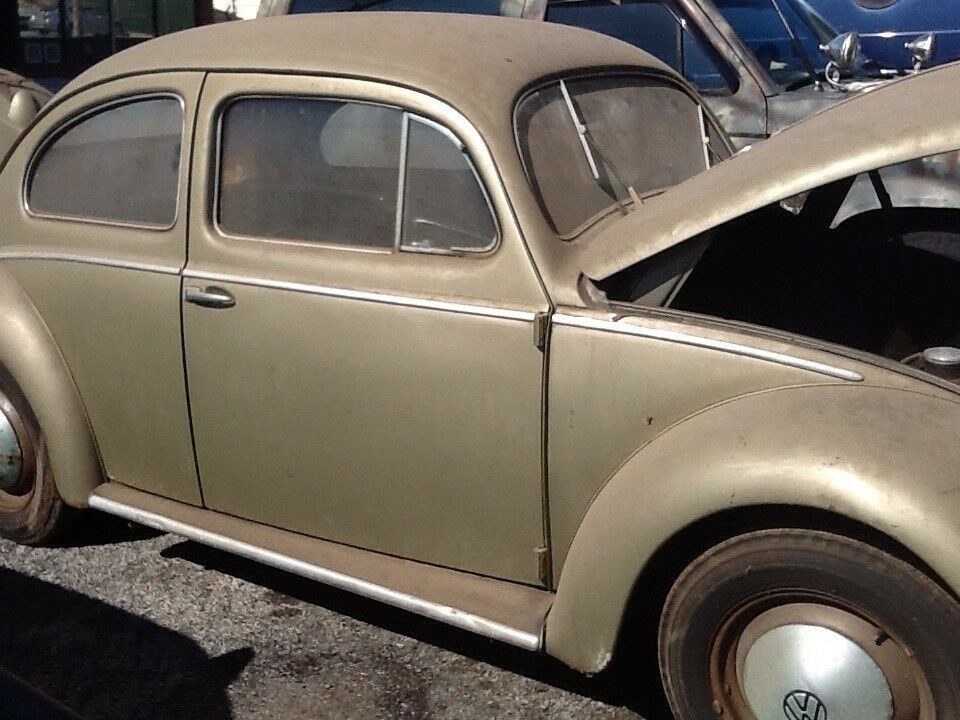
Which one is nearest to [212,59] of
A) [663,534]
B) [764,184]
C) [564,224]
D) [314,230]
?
[314,230]

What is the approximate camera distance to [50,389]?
3484 mm

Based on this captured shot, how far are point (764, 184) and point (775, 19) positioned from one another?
11.6 feet

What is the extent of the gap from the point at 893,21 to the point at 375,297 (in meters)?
5.67

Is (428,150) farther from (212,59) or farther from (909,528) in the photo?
(909,528)

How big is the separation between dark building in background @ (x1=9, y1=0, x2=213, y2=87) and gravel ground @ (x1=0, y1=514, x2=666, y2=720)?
1383 centimetres

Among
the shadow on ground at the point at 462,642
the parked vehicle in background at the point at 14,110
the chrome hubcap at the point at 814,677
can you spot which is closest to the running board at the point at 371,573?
the shadow on ground at the point at 462,642

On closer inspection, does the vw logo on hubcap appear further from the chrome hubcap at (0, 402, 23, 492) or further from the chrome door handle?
the chrome hubcap at (0, 402, 23, 492)

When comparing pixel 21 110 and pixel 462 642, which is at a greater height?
pixel 21 110

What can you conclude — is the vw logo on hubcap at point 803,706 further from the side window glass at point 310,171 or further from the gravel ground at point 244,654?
the side window glass at point 310,171

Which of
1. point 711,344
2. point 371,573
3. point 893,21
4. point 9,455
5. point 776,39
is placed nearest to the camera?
point 711,344

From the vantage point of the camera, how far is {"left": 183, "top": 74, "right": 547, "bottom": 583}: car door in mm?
2752

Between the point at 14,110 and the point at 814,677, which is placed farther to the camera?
the point at 14,110

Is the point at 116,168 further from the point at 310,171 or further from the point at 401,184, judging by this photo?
the point at 401,184

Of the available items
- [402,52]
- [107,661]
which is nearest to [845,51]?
[402,52]
